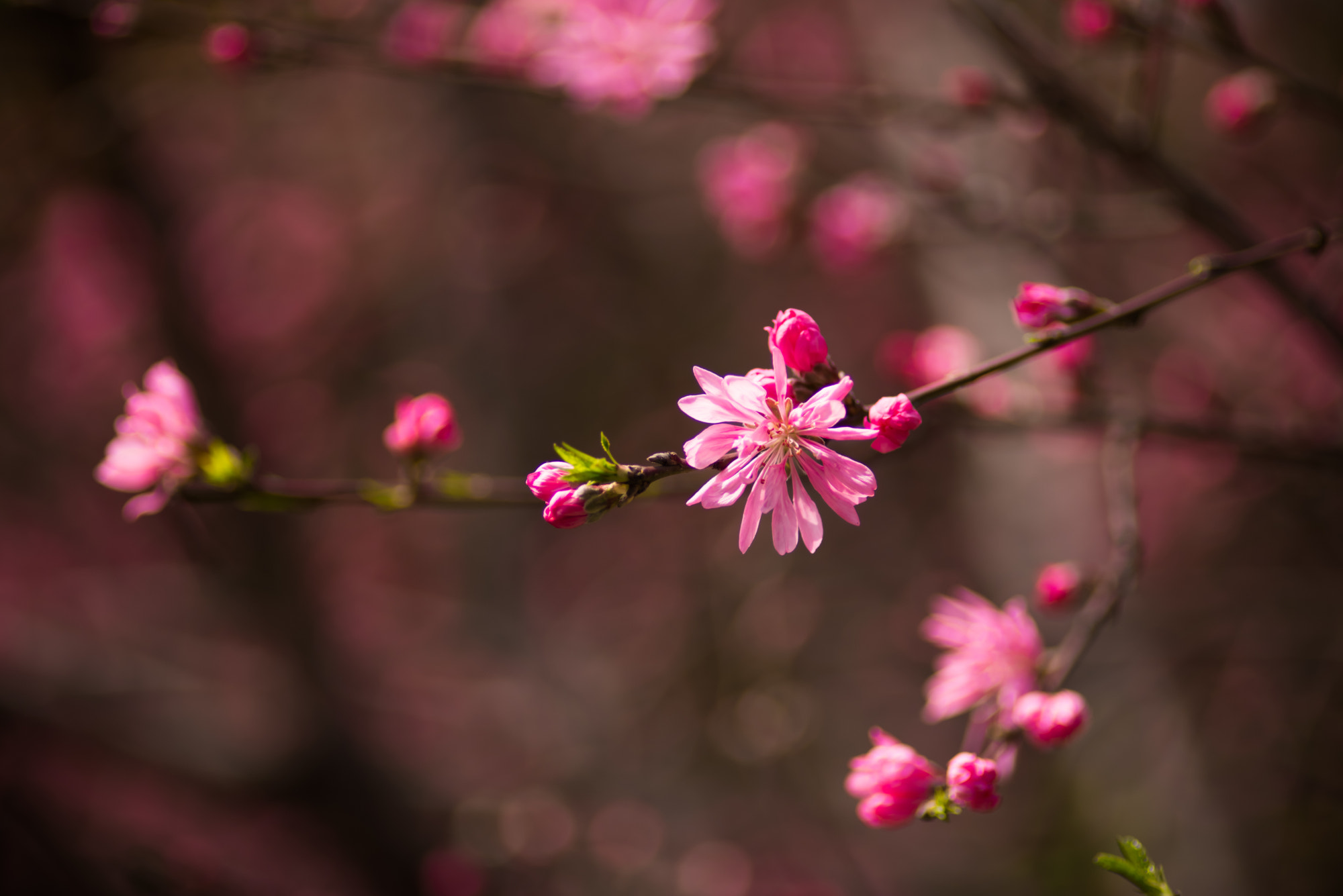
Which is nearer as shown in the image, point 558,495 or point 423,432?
point 558,495

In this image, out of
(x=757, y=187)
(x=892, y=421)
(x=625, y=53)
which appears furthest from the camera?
(x=757, y=187)

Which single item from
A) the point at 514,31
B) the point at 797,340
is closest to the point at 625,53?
the point at 514,31

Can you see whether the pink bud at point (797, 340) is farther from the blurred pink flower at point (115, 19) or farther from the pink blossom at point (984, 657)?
the blurred pink flower at point (115, 19)

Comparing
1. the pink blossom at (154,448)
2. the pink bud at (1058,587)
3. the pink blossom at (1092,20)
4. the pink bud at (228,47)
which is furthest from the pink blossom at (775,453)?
the pink bud at (228,47)

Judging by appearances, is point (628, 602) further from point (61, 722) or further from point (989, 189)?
point (989, 189)

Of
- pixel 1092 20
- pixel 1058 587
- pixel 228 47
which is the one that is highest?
pixel 228 47

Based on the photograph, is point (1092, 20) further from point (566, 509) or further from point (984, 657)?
point (566, 509)
